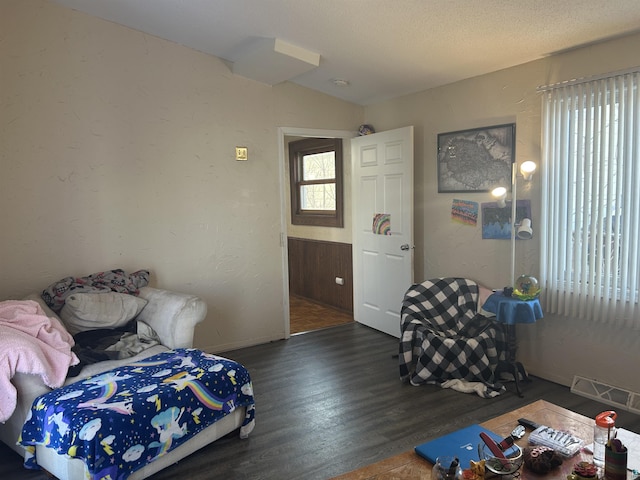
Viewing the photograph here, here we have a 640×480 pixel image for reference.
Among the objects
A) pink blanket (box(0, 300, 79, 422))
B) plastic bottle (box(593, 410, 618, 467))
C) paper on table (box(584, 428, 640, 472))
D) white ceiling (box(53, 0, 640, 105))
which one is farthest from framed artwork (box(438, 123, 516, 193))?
pink blanket (box(0, 300, 79, 422))

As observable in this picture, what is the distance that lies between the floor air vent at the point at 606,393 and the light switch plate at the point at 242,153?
124 inches

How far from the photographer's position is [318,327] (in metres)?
4.98

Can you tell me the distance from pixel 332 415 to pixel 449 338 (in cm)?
103

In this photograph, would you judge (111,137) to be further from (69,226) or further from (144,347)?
(144,347)

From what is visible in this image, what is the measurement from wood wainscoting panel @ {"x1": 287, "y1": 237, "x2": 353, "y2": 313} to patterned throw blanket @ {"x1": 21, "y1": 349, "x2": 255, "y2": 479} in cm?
292

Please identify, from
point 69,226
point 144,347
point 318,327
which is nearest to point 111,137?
point 69,226

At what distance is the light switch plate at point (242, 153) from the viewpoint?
4191 mm

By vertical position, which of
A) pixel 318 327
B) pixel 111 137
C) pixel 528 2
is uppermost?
pixel 528 2

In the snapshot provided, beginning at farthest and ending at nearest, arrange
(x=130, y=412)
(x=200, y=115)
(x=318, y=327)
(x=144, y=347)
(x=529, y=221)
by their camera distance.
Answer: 1. (x=318, y=327)
2. (x=200, y=115)
3. (x=529, y=221)
4. (x=144, y=347)
5. (x=130, y=412)

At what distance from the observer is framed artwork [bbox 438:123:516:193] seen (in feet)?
11.6

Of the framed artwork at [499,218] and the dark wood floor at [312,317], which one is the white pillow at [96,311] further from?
the framed artwork at [499,218]

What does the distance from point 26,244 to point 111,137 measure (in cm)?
98

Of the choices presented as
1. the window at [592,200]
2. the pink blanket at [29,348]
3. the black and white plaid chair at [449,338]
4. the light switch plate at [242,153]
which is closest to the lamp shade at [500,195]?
the window at [592,200]

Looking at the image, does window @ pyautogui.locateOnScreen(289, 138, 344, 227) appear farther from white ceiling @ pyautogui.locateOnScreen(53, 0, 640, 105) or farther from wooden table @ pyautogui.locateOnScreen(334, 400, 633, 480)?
wooden table @ pyautogui.locateOnScreen(334, 400, 633, 480)
